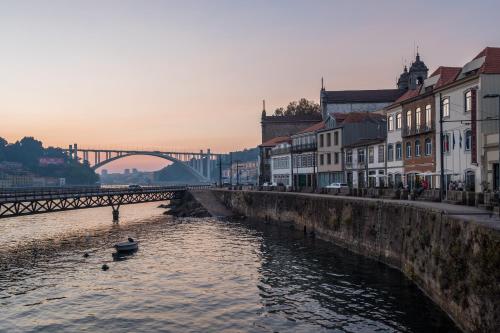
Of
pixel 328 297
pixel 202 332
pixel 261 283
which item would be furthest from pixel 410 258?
pixel 202 332

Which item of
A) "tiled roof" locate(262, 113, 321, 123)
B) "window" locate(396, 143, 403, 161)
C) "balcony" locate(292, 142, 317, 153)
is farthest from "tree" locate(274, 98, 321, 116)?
"window" locate(396, 143, 403, 161)

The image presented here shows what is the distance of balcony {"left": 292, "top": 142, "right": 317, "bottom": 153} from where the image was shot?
8779cm

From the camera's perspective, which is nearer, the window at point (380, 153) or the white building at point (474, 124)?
the white building at point (474, 124)

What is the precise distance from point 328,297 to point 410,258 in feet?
22.9

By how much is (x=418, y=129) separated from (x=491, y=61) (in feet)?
41.5

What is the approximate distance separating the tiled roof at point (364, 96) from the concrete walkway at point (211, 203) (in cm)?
3607

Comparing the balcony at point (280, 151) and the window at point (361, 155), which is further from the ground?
the balcony at point (280, 151)

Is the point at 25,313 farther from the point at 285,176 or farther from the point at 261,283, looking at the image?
the point at 285,176

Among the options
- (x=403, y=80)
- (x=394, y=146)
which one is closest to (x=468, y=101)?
(x=394, y=146)

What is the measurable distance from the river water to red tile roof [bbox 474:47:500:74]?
21501 millimetres

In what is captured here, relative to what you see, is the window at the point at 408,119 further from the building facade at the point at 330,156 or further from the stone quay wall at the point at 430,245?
the building facade at the point at 330,156

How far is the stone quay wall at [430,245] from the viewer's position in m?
18.2

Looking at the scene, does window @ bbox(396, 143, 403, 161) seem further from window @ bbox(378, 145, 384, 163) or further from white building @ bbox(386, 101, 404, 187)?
window @ bbox(378, 145, 384, 163)

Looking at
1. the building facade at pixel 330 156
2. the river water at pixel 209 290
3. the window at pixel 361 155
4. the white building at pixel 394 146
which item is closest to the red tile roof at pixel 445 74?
the white building at pixel 394 146
